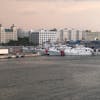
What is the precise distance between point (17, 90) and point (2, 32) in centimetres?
6669

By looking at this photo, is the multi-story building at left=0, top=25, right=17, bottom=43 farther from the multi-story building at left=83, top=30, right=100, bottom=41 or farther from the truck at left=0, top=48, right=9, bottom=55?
the truck at left=0, top=48, right=9, bottom=55

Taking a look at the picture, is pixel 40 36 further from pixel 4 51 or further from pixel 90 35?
pixel 4 51

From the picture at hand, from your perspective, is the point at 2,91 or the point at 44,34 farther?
the point at 44,34

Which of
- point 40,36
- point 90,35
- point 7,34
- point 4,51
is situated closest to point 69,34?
point 90,35

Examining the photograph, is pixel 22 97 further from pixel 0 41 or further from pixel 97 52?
pixel 0 41

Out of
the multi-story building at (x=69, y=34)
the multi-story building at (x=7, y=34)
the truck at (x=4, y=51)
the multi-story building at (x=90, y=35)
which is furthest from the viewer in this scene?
the multi-story building at (x=90, y=35)

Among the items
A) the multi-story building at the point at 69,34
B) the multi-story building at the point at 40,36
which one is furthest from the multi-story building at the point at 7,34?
the multi-story building at the point at 69,34

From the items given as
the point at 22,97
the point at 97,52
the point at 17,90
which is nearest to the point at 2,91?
the point at 17,90

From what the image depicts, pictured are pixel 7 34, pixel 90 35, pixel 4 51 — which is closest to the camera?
pixel 4 51

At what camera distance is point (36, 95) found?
1138 cm

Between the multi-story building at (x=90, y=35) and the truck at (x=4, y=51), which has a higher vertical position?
→ the multi-story building at (x=90, y=35)

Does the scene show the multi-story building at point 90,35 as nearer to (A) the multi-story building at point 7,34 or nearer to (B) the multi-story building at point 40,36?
(B) the multi-story building at point 40,36

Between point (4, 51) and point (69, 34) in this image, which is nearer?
point (4, 51)

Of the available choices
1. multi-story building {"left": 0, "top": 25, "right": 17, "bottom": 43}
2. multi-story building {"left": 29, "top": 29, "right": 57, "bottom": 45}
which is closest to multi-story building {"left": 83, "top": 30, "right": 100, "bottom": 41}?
multi-story building {"left": 29, "top": 29, "right": 57, "bottom": 45}
